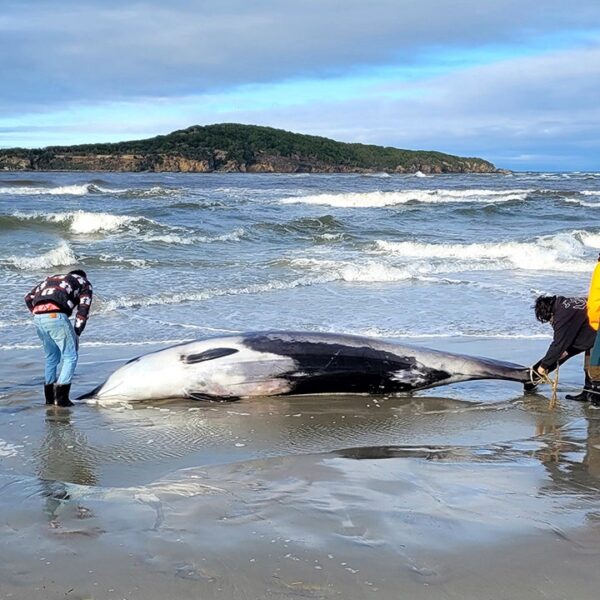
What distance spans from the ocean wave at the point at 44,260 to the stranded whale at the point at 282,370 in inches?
444

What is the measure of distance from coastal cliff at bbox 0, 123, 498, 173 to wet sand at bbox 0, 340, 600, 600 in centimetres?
10411

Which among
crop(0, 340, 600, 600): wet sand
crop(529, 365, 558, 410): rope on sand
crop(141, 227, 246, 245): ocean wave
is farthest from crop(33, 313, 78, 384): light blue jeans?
crop(141, 227, 246, 245): ocean wave

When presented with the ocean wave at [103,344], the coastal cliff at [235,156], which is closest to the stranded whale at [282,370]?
the ocean wave at [103,344]

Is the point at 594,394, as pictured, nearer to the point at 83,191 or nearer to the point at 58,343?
the point at 58,343

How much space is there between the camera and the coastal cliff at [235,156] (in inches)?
4363

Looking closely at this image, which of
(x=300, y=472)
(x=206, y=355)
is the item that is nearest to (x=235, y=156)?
(x=206, y=355)

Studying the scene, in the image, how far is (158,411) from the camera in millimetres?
7598

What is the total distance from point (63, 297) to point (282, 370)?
240 cm

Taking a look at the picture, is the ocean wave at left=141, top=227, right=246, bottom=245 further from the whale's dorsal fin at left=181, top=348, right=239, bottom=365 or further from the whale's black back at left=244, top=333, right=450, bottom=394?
the whale's black back at left=244, top=333, right=450, bottom=394

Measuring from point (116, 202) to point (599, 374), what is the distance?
114 ft

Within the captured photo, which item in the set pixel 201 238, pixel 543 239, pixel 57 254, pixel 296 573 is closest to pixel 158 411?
pixel 296 573

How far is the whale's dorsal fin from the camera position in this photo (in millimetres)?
8094

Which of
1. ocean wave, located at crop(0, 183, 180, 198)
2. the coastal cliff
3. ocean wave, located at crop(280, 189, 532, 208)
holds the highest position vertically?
the coastal cliff

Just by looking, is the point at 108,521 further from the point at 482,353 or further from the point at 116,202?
the point at 116,202
